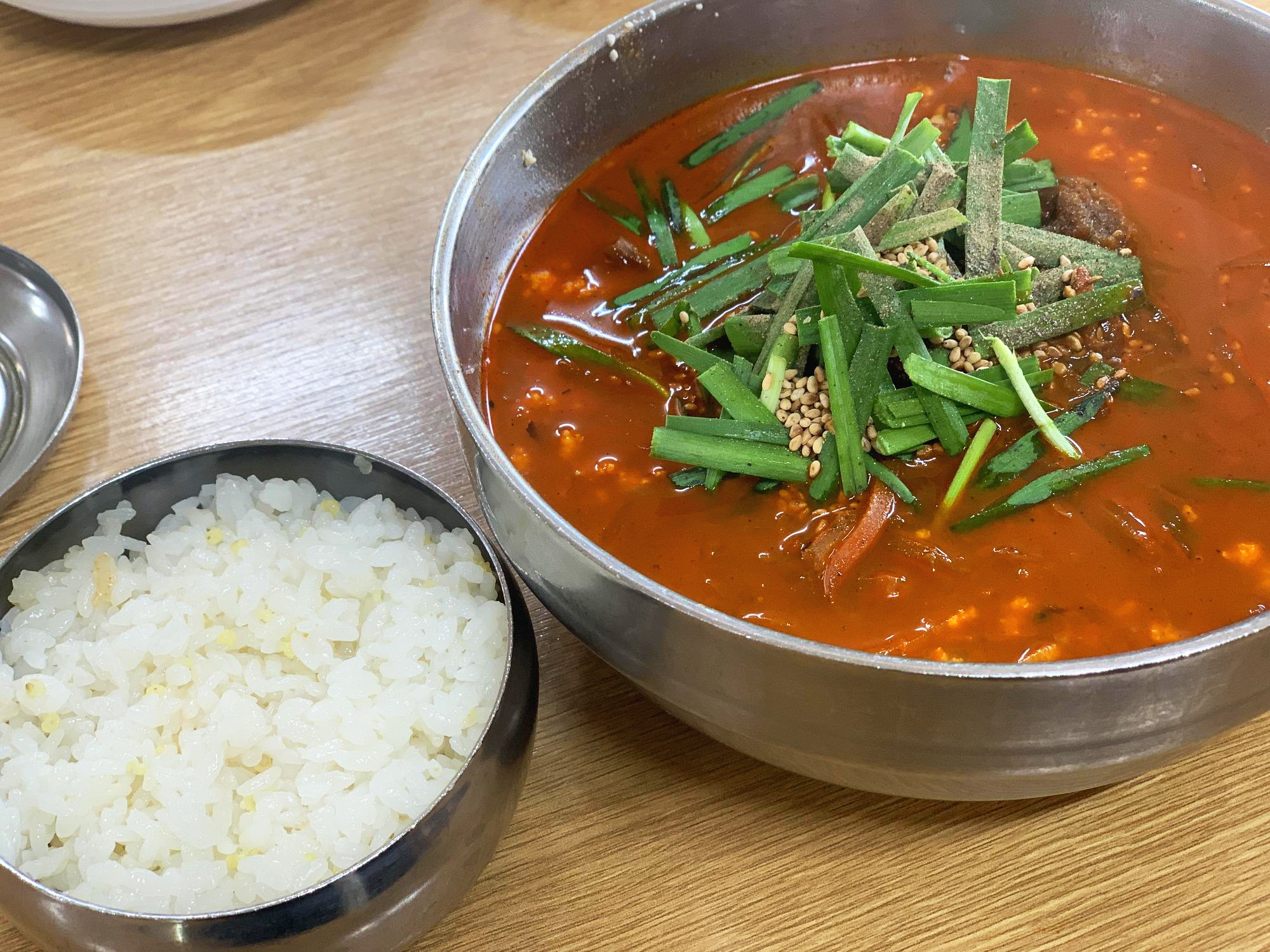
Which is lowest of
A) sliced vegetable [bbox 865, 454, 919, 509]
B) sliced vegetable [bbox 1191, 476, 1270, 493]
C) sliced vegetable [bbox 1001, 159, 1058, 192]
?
sliced vegetable [bbox 865, 454, 919, 509]

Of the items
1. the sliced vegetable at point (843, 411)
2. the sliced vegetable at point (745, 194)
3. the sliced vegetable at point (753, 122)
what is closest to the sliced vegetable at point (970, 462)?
the sliced vegetable at point (843, 411)

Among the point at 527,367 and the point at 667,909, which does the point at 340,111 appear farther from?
the point at 667,909

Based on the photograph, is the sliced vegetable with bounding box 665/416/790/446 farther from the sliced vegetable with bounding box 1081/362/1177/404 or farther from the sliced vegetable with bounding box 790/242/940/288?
the sliced vegetable with bounding box 1081/362/1177/404

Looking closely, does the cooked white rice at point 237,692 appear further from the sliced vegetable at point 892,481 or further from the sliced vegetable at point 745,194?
the sliced vegetable at point 745,194

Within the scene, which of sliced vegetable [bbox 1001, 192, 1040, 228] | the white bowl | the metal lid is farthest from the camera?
the white bowl

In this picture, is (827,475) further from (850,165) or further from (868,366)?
(850,165)

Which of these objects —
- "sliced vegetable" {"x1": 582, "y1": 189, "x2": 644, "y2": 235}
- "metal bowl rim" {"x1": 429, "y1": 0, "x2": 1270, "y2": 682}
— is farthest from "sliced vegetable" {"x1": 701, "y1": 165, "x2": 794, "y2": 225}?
"metal bowl rim" {"x1": 429, "y1": 0, "x2": 1270, "y2": 682}
